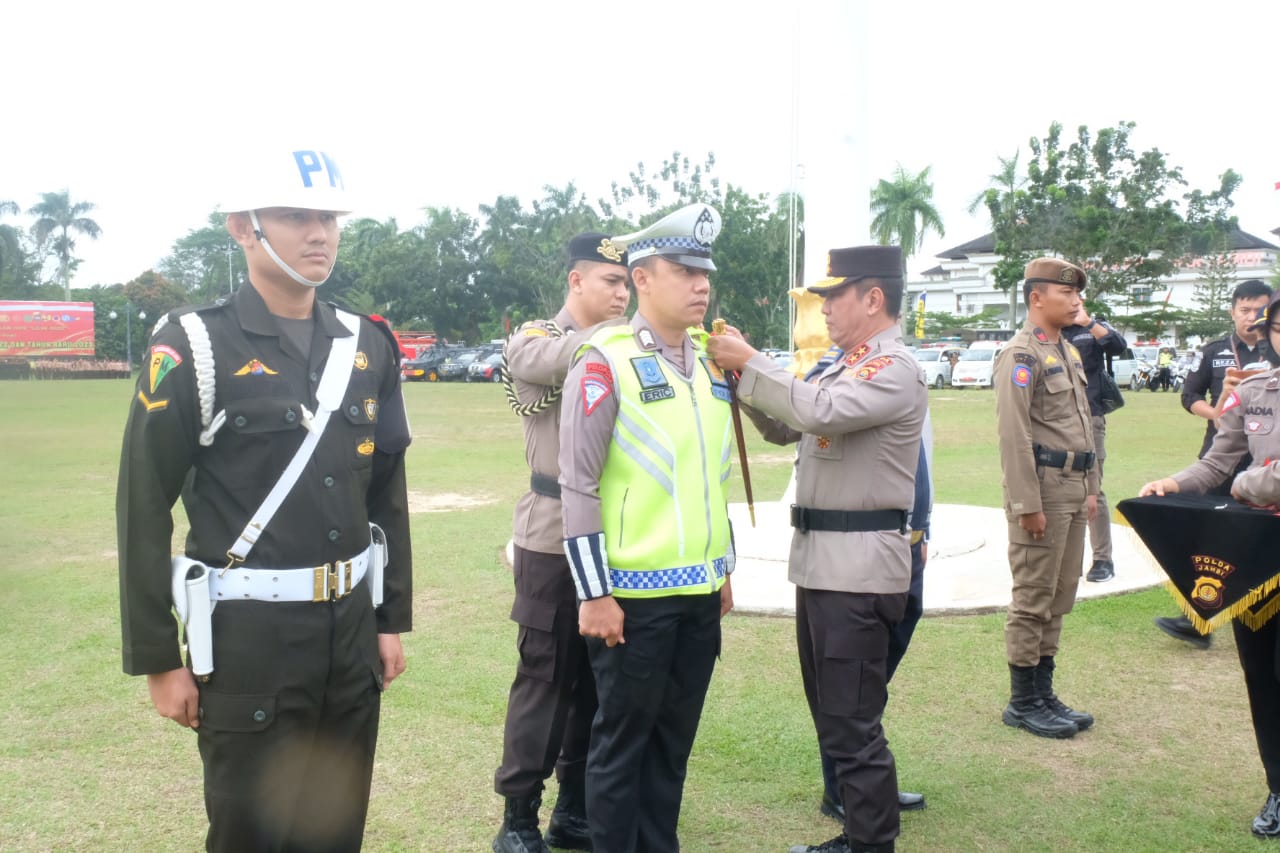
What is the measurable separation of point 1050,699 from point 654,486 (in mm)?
2587

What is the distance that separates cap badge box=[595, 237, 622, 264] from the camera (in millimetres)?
3602

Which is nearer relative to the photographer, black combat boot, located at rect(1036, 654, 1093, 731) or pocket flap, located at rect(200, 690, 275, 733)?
pocket flap, located at rect(200, 690, 275, 733)

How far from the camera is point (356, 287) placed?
57281 millimetres

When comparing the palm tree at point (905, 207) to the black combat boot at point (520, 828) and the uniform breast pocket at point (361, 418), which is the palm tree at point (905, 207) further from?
the uniform breast pocket at point (361, 418)

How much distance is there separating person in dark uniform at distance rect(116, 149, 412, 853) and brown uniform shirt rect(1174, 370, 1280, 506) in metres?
2.84

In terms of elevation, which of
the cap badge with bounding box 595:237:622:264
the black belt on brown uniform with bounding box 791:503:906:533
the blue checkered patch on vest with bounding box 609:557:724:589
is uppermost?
the cap badge with bounding box 595:237:622:264

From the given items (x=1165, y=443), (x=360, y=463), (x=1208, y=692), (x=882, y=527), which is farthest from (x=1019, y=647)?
(x=1165, y=443)

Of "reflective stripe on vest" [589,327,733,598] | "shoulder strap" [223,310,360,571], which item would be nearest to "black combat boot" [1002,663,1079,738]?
"reflective stripe on vest" [589,327,733,598]

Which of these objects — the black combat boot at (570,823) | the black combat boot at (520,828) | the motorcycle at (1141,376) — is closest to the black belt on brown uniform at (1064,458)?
the black combat boot at (570,823)

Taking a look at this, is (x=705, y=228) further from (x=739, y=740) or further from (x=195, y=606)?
(x=739, y=740)

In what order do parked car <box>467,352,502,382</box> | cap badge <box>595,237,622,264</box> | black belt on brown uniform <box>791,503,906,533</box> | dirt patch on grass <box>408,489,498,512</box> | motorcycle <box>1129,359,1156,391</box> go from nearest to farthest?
black belt on brown uniform <box>791,503,906,533</box>, cap badge <box>595,237,622,264</box>, dirt patch on grass <box>408,489,498,512</box>, motorcycle <box>1129,359,1156,391</box>, parked car <box>467,352,502,382</box>

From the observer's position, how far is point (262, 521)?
2.37 metres

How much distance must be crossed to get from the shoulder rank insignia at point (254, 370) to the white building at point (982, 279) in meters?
58.7

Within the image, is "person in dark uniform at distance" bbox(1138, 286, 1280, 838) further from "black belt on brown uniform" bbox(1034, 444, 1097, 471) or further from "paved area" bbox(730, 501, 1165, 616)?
"paved area" bbox(730, 501, 1165, 616)
